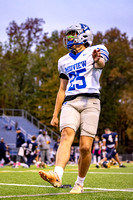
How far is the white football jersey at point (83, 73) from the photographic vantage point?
5473mm

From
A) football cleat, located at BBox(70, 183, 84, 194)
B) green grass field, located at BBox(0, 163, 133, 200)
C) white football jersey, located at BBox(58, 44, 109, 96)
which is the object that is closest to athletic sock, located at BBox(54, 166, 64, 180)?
→ green grass field, located at BBox(0, 163, 133, 200)

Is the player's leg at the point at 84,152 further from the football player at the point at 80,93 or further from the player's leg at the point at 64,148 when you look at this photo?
the player's leg at the point at 64,148

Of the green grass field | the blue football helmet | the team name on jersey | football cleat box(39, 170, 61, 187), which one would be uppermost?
the blue football helmet

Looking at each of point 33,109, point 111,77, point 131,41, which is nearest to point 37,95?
point 33,109

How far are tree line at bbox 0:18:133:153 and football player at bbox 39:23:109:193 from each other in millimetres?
36319

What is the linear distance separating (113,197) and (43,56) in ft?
144

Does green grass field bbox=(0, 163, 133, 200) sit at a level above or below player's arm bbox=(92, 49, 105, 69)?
below

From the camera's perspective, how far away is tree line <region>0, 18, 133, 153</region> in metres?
43.9

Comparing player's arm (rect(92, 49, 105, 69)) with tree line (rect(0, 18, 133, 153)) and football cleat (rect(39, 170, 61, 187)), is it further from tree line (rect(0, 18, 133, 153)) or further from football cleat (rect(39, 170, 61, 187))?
tree line (rect(0, 18, 133, 153))

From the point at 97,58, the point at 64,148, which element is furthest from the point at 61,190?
the point at 97,58

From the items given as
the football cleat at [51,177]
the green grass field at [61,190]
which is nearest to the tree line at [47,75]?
the green grass field at [61,190]

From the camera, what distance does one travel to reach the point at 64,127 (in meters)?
5.30

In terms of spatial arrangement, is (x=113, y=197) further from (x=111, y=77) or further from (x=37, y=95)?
(x=37, y=95)

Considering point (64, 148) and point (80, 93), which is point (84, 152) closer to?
A: point (64, 148)
